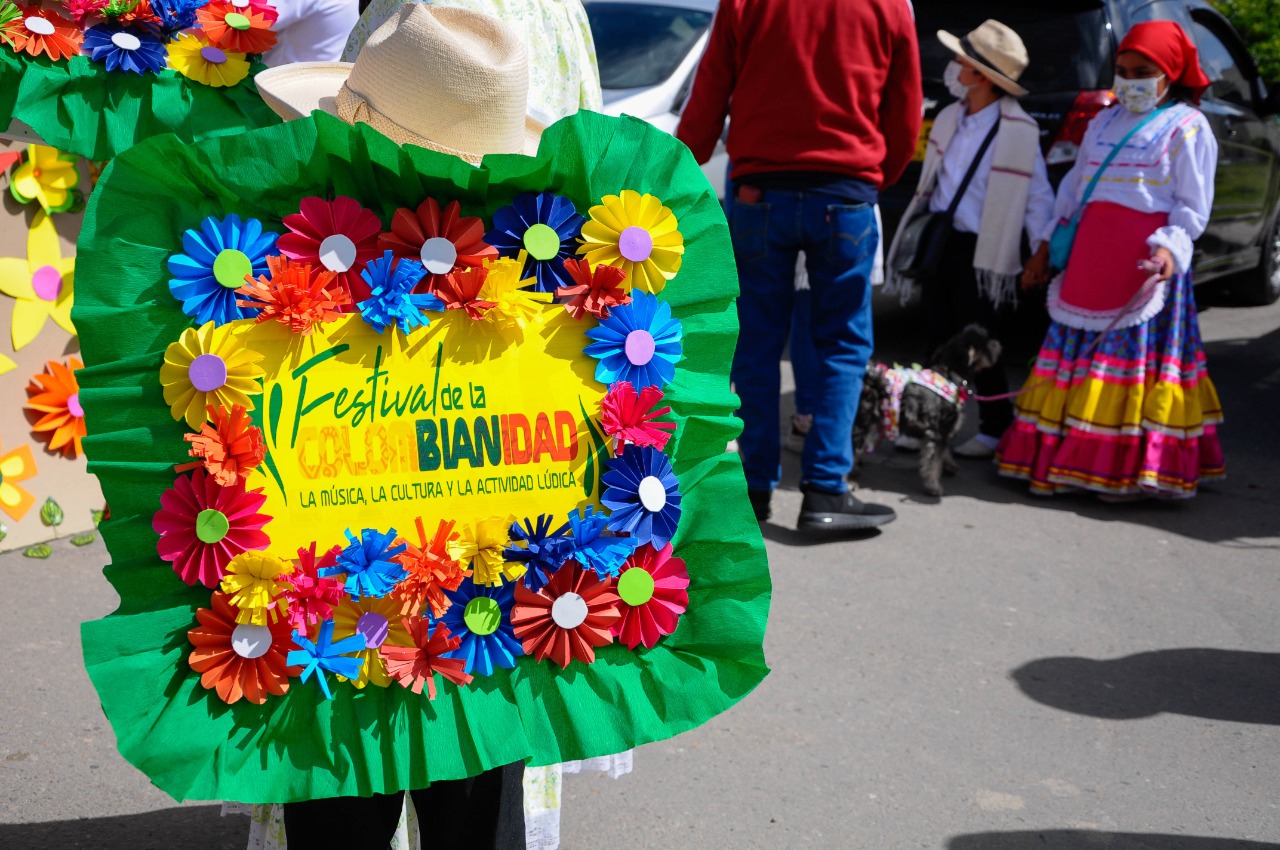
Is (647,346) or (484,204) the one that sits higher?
(484,204)

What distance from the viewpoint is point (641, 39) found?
7.20 meters

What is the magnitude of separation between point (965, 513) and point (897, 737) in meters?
2.03

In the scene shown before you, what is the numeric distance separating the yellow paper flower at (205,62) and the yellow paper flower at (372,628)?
1.50 meters

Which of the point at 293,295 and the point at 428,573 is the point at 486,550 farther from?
the point at 293,295

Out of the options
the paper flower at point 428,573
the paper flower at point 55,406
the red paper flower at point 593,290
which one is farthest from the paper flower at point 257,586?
the paper flower at point 55,406

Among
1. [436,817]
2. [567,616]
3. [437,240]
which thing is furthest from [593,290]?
[436,817]

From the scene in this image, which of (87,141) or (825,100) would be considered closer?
(87,141)

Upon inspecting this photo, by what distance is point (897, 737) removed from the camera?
3176 millimetres

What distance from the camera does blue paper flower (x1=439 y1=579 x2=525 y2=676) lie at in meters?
1.61

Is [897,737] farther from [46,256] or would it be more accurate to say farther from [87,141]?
[46,256]

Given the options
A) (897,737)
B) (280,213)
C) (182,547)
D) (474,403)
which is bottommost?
(897,737)

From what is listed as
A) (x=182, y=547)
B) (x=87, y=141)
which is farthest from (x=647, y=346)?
(x=87, y=141)

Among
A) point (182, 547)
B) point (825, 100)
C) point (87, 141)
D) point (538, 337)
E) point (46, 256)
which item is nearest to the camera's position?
point (182, 547)

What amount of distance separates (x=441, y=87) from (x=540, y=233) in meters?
0.25
